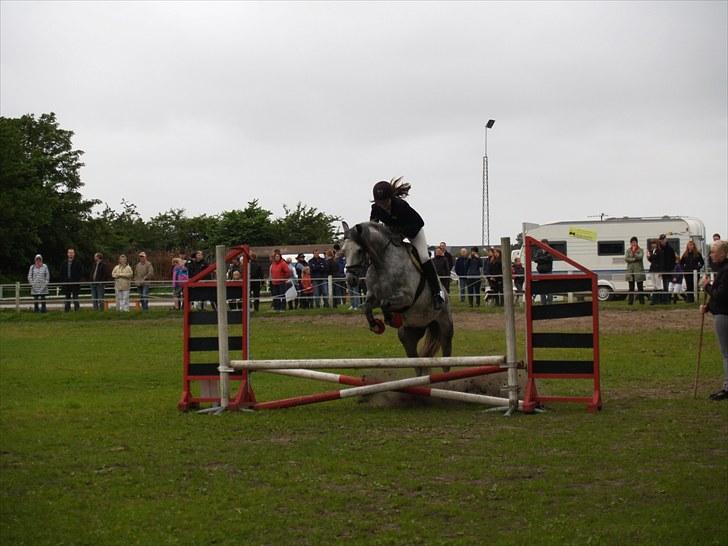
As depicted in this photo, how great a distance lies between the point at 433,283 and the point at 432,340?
3.91ft

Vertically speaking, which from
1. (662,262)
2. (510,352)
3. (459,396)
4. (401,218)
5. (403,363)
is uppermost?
(401,218)

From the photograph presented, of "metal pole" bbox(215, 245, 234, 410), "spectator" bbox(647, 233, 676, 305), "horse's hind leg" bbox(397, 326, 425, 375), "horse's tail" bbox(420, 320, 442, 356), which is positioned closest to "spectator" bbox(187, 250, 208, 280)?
"spectator" bbox(647, 233, 676, 305)

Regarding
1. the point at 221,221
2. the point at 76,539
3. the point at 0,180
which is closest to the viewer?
the point at 76,539

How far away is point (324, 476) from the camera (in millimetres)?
8492

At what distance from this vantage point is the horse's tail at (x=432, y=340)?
44.2 feet

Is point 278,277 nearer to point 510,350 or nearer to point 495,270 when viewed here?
point 495,270

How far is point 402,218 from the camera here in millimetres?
12727

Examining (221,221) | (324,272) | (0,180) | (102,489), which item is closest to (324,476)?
(102,489)

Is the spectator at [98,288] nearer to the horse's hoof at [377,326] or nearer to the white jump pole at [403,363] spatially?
the white jump pole at [403,363]

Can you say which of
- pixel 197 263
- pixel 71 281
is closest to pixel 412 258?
pixel 197 263

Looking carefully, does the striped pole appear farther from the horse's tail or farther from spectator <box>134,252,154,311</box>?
spectator <box>134,252,154,311</box>

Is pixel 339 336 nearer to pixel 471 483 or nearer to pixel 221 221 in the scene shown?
pixel 471 483

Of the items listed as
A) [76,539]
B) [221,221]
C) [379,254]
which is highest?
[221,221]

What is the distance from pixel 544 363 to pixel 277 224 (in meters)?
70.9
